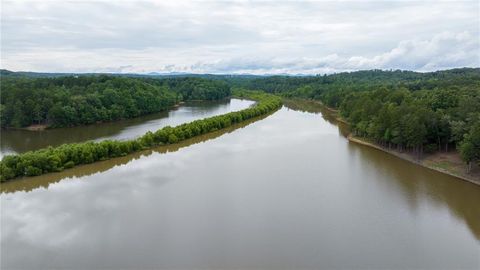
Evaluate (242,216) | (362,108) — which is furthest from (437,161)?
(242,216)

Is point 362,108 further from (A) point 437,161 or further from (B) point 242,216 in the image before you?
(B) point 242,216

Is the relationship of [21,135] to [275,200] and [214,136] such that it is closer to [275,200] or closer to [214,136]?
[214,136]

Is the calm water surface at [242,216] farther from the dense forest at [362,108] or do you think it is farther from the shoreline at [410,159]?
the dense forest at [362,108]

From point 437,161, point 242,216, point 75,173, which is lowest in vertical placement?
point 242,216

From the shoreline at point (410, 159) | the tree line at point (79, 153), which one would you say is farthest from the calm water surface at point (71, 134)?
the shoreline at point (410, 159)

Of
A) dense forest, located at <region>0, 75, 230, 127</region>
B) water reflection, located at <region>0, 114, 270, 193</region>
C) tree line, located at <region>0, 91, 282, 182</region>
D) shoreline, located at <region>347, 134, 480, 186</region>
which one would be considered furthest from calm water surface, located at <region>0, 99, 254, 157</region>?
shoreline, located at <region>347, 134, 480, 186</region>

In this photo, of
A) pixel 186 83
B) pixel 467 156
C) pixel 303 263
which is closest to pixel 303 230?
pixel 303 263

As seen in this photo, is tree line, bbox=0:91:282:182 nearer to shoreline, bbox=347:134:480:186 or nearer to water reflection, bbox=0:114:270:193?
water reflection, bbox=0:114:270:193
